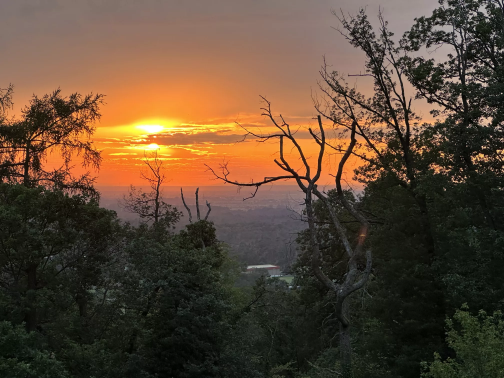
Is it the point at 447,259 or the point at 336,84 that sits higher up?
the point at 336,84

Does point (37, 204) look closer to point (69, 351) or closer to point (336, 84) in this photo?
point (69, 351)

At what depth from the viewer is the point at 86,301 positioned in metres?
17.0

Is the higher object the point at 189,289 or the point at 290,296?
the point at 189,289

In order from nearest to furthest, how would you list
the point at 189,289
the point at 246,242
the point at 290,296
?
the point at 189,289, the point at 290,296, the point at 246,242

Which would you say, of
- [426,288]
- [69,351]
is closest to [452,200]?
[426,288]

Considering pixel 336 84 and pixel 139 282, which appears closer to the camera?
pixel 139 282

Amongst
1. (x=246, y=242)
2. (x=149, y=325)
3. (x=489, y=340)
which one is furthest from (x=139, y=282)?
(x=246, y=242)

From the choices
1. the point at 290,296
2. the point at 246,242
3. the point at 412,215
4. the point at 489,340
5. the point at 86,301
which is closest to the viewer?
the point at 489,340

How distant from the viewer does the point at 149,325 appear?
13.9 m

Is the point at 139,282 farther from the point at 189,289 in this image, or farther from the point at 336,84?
the point at 336,84

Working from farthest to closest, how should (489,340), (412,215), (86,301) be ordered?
(86,301) < (412,215) < (489,340)

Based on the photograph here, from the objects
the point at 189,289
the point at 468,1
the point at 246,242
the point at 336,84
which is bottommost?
the point at 246,242

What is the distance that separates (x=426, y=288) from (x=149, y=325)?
11.1 m

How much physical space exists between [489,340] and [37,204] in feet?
47.8
